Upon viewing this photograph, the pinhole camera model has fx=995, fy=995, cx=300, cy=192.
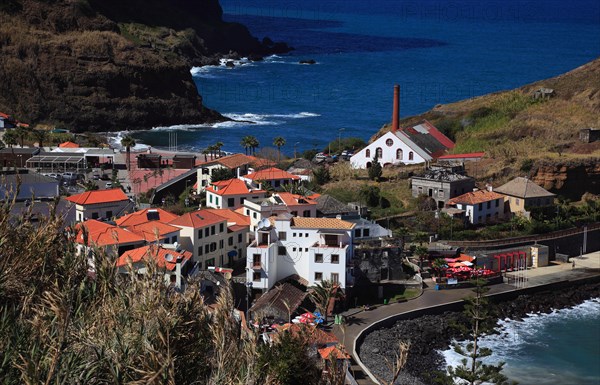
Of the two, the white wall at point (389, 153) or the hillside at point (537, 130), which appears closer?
the hillside at point (537, 130)

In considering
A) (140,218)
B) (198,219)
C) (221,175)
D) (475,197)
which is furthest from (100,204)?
(475,197)

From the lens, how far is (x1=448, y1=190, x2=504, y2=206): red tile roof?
4828 cm

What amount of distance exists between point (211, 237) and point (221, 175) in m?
12.7

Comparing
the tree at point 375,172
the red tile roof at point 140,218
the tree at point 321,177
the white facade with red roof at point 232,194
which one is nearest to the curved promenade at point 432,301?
the red tile roof at point 140,218

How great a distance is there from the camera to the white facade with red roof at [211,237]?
39.4 meters

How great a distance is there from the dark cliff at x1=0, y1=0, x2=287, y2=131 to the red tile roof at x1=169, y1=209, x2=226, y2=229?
172 ft

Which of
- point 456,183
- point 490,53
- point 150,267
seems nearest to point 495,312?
point 456,183

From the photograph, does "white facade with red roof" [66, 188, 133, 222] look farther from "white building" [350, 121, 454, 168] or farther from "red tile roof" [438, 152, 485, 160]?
"red tile roof" [438, 152, 485, 160]

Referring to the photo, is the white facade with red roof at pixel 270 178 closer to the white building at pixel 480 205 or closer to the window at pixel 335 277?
the white building at pixel 480 205

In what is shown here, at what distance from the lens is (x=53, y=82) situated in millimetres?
93688

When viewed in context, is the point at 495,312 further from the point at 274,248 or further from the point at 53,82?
the point at 53,82

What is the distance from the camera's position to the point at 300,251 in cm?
3900

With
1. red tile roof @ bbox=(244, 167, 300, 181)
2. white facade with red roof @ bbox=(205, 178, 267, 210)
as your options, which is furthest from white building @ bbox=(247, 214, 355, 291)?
red tile roof @ bbox=(244, 167, 300, 181)

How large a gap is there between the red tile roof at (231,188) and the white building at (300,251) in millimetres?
7028
